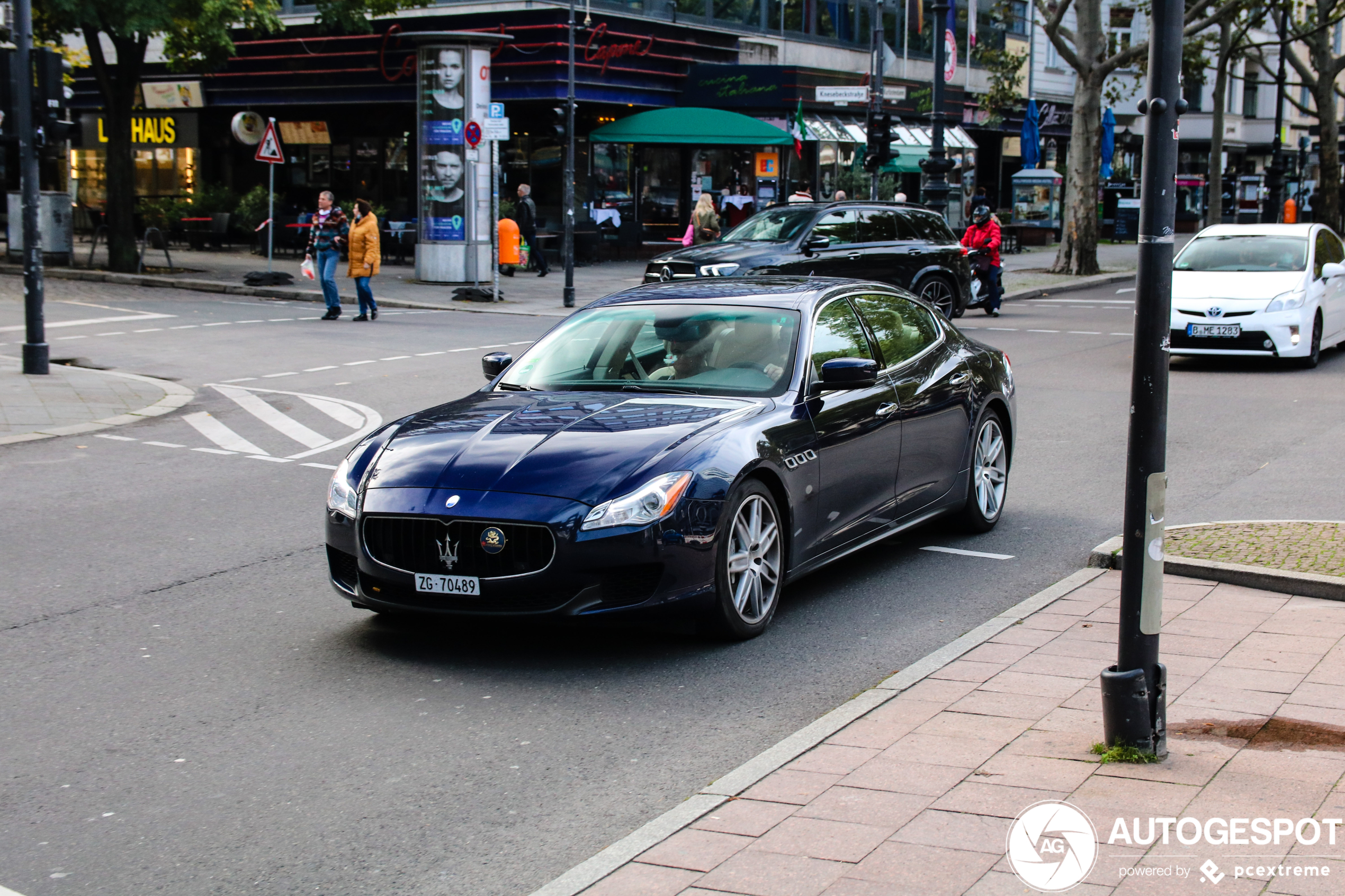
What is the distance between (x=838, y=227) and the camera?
2123 cm

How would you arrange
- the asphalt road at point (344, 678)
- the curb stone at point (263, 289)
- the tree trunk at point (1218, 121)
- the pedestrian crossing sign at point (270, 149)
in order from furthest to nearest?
the tree trunk at point (1218, 121) → the pedestrian crossing sign at point (270, 149) → the curb stone at point (263, 289) → the asphalt road at point (344, 678)

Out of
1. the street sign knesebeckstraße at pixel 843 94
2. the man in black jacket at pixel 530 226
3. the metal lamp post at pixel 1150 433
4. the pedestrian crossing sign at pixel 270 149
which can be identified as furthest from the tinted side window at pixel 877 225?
the metal lamp post at pixel 1150 433

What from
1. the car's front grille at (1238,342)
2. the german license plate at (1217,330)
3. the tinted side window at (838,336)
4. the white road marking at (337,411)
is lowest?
the white road marking at (337,411)

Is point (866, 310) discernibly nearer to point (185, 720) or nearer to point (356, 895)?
point (185, 720)

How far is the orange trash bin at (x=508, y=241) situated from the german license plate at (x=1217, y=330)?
17.5 metres

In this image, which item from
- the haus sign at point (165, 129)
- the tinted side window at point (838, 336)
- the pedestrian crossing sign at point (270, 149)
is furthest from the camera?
the haus sign at point (165, 129)

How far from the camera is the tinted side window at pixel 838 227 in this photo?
69.2ft

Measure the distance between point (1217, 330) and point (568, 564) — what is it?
41.5 ft

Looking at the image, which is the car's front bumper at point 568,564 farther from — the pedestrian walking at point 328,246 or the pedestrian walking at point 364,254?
the pedestrian walking at point 328,246

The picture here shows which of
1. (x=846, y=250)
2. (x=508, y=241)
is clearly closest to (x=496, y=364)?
(x=846, y=250)

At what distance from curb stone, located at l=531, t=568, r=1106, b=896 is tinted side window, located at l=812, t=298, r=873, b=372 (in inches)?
59.7

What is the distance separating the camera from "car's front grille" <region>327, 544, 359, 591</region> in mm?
6164

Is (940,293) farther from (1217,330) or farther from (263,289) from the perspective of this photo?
(263,289)

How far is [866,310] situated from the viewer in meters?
7.86
